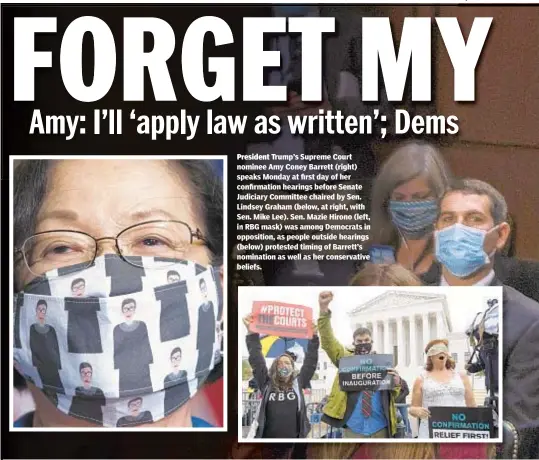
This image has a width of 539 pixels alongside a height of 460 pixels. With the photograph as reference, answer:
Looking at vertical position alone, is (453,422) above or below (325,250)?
below

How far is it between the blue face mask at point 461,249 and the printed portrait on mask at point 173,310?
134 cm

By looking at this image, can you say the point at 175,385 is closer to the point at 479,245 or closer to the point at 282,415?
the point at 282,415

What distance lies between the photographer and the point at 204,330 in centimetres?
492

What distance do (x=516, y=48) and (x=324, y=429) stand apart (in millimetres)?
2225

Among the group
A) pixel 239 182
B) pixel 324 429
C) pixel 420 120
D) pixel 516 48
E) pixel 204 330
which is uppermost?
pixel 516 48

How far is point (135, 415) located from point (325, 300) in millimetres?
1161

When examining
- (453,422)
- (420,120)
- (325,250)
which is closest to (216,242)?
(325,250)

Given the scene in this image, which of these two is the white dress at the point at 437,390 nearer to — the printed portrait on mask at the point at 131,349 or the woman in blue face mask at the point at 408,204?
the woman in blue face mask at the point at 408,204

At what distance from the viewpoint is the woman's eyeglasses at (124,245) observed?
4887 mm

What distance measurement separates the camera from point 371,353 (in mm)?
4902

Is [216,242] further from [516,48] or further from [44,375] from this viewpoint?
[516,48]

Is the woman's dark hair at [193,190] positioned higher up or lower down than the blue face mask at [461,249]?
higher up

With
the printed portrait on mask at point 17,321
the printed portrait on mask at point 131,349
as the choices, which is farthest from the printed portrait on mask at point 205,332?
the printed portrait on mask at point 17,321

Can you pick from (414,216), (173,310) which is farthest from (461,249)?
(173,310)
